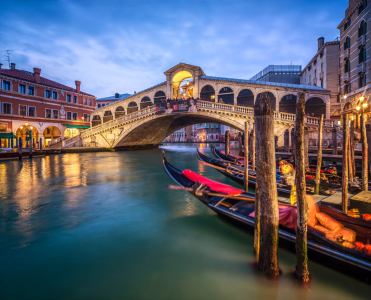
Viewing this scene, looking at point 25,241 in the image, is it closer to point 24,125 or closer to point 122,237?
point 122,237

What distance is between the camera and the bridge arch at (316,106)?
48.0ft

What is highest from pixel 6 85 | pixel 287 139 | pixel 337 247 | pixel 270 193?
pixel 6 85

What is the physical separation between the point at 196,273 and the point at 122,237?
1.32 meters

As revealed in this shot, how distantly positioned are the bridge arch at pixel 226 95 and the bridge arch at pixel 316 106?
18.0ft

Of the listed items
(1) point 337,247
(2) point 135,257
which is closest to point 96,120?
(2) point 135,257

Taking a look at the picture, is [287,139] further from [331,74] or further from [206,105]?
[331,74]

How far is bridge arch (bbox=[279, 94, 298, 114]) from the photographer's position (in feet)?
50.7

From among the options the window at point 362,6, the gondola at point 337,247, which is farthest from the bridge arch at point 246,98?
the gondola at point 337,247

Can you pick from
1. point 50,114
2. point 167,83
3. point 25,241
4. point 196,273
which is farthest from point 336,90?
point 50,114

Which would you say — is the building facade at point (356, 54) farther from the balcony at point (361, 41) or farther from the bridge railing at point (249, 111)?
the bridge railing at point (249, 111)

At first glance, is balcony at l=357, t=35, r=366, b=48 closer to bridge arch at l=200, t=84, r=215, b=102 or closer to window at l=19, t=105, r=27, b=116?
bridge arch at l=200, t=84, r=215, b=102

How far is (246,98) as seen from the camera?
53.2 ft

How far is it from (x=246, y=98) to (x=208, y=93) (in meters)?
3.11

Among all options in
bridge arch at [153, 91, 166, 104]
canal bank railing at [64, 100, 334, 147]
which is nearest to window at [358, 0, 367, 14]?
canal bank railing at [64, 100, 334, 147]
